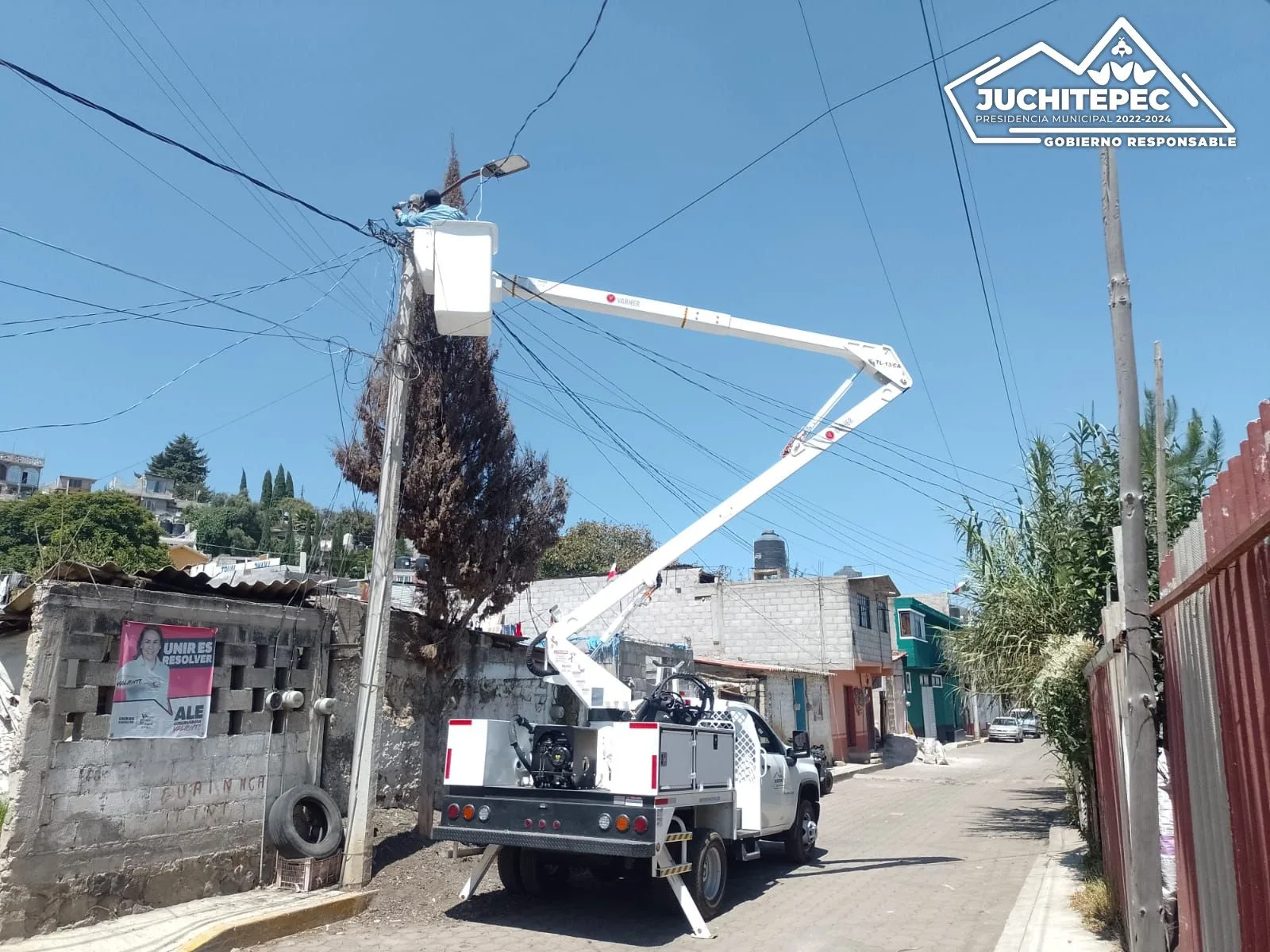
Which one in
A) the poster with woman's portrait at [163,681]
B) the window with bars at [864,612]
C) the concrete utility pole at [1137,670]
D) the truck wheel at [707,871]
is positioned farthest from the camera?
the window with bars at [864,612]

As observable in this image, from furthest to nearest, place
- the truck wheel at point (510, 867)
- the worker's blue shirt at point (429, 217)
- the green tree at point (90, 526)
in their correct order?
the green tree at point (90, 526), the worker's blue shirt at point (429, 217), the truck wheel at point (510, 867)

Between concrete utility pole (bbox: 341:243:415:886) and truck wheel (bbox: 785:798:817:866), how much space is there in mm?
5101

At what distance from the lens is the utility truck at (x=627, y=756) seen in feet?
26.8

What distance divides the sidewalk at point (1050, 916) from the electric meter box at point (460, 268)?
7.44m

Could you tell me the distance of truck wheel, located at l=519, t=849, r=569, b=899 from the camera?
9414 mm

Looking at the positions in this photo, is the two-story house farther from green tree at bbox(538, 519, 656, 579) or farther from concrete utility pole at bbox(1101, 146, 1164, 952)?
concrete utility pole at bbox(1101, 146, 1164, 952)

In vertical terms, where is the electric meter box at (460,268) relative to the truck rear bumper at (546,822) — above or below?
above

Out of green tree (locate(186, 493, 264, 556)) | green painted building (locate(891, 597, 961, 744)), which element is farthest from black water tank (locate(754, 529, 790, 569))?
green tree (locate(186, 493, 264, 556))

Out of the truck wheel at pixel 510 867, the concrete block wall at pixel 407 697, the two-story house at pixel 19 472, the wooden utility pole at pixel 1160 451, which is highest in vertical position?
the two-story house at pixel 19 472

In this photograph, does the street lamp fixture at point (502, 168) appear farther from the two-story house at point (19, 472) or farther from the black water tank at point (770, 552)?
the two-story house at point (19, 472)

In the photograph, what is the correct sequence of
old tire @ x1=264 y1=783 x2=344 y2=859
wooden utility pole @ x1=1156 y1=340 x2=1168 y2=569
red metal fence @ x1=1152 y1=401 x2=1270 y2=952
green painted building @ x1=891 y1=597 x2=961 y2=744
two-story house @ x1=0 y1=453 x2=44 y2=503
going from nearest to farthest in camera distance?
red metal fence @ x1=1152 y1=401 x2=1270 y2=952, wooden utility pole @ x1=1156 y1=340 x2=1168 y2=569, old tire @ x1=264 y1=783 x2=344 y2=859, green painted building @ x1=891 y1=597 x2=961 y2=744, two-story house @ x1=0 y1=453 x2=44 y2=503

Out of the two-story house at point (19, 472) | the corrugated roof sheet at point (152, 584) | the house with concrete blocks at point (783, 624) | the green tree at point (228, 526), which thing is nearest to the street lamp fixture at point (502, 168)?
the corrugated roof sheet at point (152, 584)

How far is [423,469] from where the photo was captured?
35.9ft

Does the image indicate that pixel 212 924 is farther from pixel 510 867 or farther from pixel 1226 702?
pixel 1226 702
